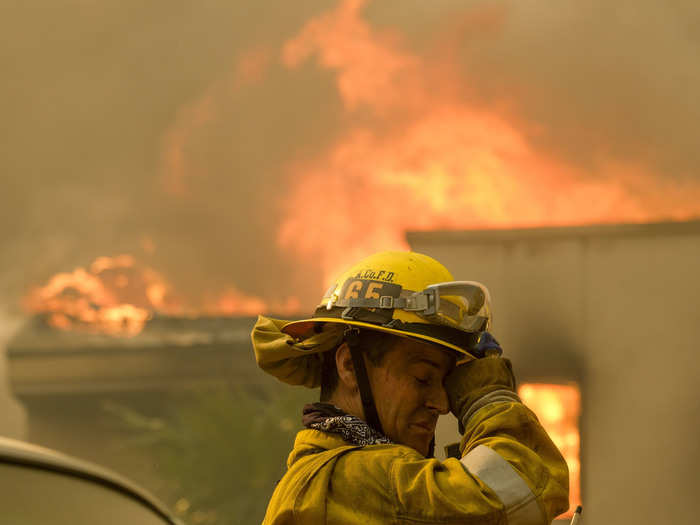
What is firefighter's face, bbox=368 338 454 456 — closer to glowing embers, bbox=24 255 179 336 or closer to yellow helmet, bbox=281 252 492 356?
yellow helmet, bbox=281 252 492 356

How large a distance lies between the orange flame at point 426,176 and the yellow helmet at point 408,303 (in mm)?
17473

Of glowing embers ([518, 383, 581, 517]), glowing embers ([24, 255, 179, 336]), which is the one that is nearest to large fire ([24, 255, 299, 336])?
glowing embers ([24, 255, 179, 336])

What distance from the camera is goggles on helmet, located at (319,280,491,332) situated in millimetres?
2639

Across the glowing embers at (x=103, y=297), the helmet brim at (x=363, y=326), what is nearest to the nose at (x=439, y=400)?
the helmet brim at (x=363, y=326)

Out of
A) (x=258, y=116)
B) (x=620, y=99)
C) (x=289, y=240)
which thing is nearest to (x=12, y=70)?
(x=258, y=116)

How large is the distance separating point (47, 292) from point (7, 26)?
66.3 feet

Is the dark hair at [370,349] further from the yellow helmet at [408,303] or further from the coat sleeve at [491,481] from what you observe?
the coat sleeve at [491,481]

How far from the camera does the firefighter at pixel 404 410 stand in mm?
2225

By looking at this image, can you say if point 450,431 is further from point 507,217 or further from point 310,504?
point 507,217

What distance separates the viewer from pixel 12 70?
191 feet

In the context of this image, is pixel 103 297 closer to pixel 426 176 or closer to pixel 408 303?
pixel 426 176

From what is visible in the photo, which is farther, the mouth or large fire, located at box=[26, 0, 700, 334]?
large fire, located at box=[26, 0, 700, 334]

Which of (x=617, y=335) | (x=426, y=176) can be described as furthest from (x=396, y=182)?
(x=617, y=335)

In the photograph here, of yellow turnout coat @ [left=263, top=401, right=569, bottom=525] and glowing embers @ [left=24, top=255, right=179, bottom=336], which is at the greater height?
glowing embers @ [left=24, top=255, right=179, bottom=336]
